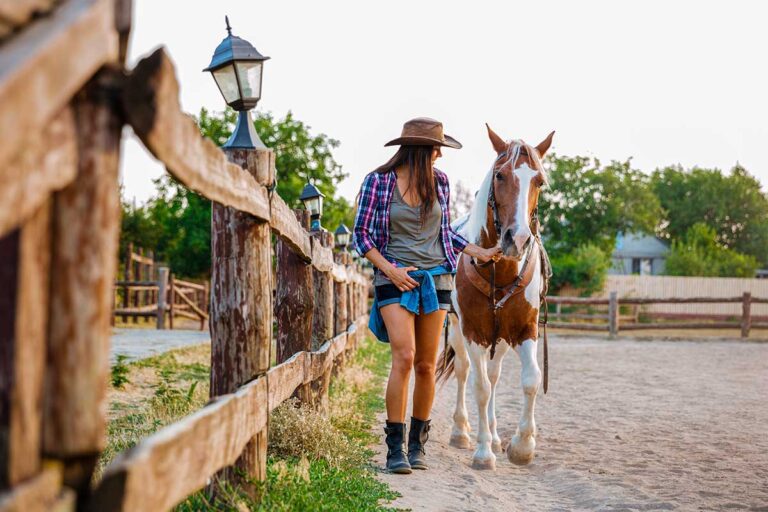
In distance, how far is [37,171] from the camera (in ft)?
4.72

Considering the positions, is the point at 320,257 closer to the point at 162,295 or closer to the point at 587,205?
the point at 162,295

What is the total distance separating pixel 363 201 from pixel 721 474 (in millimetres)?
2747

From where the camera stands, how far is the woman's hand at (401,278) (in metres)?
4.66

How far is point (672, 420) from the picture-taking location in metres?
7.50

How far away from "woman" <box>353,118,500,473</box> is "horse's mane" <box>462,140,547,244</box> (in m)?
0.45

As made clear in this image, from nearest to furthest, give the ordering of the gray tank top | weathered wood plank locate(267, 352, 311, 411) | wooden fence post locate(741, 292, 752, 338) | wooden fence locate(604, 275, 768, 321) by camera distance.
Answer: weathered wood plank locate(267, 352, 311, 411) → the gray tank top → wooden fence post locate(741, 292, 752, 338) → wooden fence locate(604, 275, 768, 321)

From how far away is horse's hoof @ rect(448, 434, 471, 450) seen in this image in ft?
20.4

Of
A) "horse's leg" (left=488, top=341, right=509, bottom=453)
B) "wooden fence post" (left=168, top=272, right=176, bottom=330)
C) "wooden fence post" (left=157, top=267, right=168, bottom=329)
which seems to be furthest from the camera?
"wooden fence post" (left=168, top=272, right=176, bottom=330)

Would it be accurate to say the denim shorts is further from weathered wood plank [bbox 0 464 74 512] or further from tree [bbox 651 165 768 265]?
tree [bbox 651 165 768 265]

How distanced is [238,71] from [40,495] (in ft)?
8.86

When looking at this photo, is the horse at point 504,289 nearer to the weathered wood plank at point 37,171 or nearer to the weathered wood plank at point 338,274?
the weathered wood plank at point 338,274

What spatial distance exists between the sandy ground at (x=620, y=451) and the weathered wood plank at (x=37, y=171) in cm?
286

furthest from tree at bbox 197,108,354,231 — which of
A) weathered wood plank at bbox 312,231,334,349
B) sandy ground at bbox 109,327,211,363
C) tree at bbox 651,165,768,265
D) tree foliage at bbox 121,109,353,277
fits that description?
tree at bbox 651,165,768,265

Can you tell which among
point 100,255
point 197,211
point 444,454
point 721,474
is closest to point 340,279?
point 444,454
